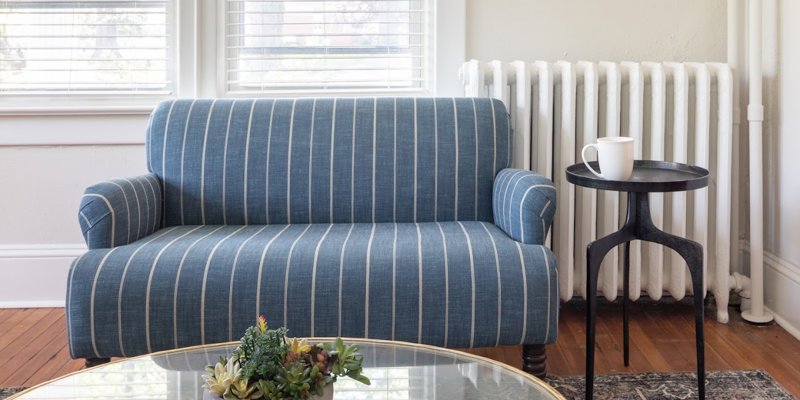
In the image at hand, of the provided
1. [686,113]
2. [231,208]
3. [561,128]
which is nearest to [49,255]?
[231,208]

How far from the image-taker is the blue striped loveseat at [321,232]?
152cm

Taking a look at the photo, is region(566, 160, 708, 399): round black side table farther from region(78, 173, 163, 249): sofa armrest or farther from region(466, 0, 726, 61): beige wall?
region(78, 173, 163, 249): sofa armrest

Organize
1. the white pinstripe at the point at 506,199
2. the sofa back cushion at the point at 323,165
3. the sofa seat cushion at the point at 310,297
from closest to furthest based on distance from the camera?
the sofa seat cushion at the point at 310,297 → the white pinstripe at the point at 506,199 → the sofa back cushion at the point at 323,165

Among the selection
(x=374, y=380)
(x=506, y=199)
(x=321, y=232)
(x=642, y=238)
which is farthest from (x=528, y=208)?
(x=374, y=380)

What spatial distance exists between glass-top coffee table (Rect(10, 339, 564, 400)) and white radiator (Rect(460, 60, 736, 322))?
1.24 metres

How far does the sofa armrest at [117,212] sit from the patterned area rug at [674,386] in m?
1.14

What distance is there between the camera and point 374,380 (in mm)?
1001

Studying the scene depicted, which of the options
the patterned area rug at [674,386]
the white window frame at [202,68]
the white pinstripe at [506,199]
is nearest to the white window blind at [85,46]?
the white window frame at [202,68]

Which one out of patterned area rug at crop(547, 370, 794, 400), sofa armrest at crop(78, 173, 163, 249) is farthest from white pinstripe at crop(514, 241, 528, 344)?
sofa armrest at crop(78, 173, 163, 249)

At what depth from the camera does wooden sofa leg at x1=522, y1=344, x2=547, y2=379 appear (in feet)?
5.26

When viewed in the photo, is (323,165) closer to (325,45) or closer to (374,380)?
(325,45)

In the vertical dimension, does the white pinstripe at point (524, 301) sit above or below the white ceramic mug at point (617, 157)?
below

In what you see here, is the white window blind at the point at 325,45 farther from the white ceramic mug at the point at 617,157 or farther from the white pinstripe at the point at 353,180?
the white ceramic mug at the point at 617,157

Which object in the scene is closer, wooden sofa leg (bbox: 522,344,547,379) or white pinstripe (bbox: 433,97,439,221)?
wooden sofa leg (bbox: 522,344,547,379)
